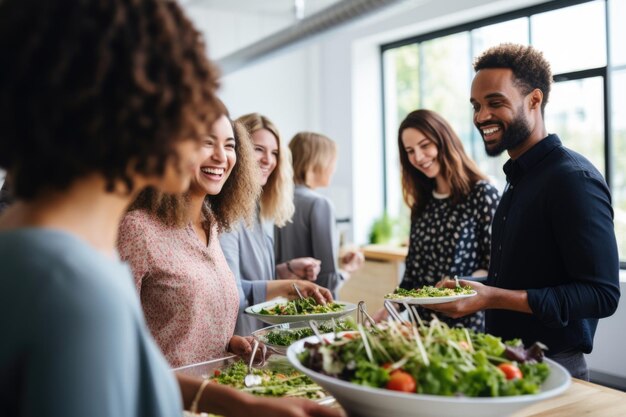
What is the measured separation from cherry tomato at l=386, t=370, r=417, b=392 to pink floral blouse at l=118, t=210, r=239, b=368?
0.91 m

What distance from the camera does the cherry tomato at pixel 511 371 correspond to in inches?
46.8

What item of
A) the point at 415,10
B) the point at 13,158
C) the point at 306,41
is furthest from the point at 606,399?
the point at 415,10

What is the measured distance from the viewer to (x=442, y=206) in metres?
3.22

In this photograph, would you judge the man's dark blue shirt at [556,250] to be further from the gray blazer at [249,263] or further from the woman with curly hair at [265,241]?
the gray blazer at [249,263]

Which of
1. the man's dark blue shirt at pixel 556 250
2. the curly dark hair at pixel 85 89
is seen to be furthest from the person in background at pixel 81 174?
the man's dark blue shirt at pixel 556 250

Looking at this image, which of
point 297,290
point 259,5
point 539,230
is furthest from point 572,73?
point 297,290

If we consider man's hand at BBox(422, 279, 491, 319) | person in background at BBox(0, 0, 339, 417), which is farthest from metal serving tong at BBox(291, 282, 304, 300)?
person in background at BBox(0, 0, 339, 417)

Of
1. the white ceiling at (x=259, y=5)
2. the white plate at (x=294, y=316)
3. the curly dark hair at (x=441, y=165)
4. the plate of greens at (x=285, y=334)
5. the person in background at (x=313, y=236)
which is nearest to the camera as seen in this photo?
the plate of greens at (x=285, y=334)

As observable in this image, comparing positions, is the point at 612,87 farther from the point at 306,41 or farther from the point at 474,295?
the point at 474,295

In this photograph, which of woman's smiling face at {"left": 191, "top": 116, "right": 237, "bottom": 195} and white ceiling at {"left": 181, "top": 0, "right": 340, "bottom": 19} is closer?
woman's smiling face at {"left": 191, "top": 116, "right": 237, "bottom": 195}

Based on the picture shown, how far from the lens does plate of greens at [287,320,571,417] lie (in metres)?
1.06

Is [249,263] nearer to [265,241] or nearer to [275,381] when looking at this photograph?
[265,241]

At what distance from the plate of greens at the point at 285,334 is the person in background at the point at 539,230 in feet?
1.23

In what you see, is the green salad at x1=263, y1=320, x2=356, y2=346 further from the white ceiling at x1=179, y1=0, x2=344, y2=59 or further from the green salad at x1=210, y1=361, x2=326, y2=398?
the white ceiling at x1=179, y1=0, x2=344, y2=59
